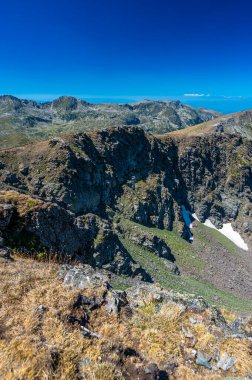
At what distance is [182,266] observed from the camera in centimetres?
8050

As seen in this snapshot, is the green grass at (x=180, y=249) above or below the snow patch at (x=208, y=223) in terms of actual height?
above

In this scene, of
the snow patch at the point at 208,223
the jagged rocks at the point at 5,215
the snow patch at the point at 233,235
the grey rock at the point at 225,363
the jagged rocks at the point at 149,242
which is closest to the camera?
the grey rock at the point at 225,363

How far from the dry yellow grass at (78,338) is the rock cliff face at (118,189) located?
12.5m

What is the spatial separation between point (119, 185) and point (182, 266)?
36.5 metres

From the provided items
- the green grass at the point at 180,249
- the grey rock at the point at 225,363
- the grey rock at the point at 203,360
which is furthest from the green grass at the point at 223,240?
the grey rock at the point at 203,360

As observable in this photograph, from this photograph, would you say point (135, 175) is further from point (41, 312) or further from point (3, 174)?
point (41, 312)

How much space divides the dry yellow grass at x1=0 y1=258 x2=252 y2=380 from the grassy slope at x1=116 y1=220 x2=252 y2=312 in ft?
152

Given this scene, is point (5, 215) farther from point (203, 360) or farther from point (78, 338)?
point (203, 360)

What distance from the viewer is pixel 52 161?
74750mm

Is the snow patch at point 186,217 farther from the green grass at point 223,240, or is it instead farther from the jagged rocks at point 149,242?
the jagged rocks at point 149,242

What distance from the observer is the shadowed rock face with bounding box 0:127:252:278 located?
37625 millimetres

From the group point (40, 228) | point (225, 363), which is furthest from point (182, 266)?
point (225, 363)

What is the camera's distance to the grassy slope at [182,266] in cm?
6006

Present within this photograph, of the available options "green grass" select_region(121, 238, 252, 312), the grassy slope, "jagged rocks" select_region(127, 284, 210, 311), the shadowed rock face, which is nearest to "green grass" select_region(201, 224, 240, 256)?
the grassy slope
